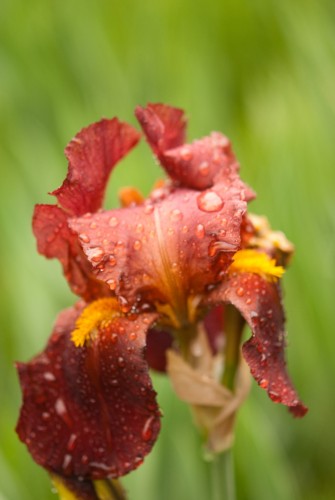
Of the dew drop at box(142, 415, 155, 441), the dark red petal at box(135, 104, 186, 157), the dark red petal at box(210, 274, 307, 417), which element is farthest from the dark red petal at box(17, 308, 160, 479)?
the dark red petal at box(135, 104, 186, 157)

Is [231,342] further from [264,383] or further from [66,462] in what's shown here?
[66,462]

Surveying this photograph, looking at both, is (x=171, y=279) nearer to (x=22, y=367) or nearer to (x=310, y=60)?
(x=22, y=367)

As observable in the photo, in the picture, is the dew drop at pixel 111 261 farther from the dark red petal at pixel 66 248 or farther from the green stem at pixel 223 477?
the green stem at pixel 223 477

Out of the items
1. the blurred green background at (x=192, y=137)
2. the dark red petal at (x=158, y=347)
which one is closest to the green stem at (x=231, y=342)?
the dark red petal at (x=158, y=347)

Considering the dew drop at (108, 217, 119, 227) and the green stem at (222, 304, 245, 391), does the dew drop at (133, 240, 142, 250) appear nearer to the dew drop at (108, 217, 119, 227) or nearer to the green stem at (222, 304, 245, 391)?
the dew drop at (108, 217, 119, 227)

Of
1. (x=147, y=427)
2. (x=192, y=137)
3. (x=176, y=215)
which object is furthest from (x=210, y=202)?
(x=192, y=137)

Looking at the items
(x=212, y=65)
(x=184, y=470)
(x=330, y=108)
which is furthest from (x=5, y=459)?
(x=212, y=65)

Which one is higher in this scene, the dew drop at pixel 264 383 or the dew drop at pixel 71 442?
the dew drop at pixel 71 442
